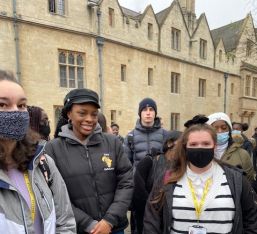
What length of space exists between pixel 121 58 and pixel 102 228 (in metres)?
14.2

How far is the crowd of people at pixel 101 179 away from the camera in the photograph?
146 cm

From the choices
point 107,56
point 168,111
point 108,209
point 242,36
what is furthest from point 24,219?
point 242,36

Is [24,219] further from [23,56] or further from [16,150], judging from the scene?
[23,56]

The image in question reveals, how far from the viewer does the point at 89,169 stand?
2.18m

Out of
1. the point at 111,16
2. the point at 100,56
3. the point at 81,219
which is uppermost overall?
the point at 111,16

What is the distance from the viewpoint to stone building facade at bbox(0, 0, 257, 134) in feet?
38.9

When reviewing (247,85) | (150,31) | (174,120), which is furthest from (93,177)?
(247,85)

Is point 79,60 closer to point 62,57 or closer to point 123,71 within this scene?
point 62,57

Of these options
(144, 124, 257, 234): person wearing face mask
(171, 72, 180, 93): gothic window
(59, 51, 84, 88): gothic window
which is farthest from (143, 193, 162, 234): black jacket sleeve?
(171, 72, 180, 93): gothic window

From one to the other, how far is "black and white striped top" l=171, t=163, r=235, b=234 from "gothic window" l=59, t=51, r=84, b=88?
1203 cm

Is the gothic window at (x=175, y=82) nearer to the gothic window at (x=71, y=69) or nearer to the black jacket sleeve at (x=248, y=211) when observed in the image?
the gothic window at (x=71, y=69)

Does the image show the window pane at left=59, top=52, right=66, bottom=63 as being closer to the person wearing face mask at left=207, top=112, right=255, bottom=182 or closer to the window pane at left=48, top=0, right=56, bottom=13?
the window pane at left=48, top=0, right=56, bottom=13

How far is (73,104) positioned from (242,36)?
29072 millimetres

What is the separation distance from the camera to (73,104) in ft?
7.30
